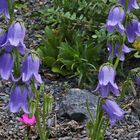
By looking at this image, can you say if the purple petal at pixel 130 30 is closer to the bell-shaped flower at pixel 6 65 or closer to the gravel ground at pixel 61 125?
the bell-shaped flower at pixel 6 65

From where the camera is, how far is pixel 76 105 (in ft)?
11.1

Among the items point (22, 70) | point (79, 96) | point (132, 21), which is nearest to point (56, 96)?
point (79, 96)

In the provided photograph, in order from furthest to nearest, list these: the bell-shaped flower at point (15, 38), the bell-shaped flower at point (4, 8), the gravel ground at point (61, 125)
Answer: the gravel ground at point (61, 125) < the bell-shaped flower at point (4, 8) < the bell-shaped flower at point (15, 38)

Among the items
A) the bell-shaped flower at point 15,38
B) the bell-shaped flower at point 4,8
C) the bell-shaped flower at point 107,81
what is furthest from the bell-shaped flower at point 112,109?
the bell-shaped flower at point 4,8

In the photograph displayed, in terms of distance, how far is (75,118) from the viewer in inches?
132

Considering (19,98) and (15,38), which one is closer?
(15,38)

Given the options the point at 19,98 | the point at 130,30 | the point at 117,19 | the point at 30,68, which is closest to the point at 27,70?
the point at 30,68

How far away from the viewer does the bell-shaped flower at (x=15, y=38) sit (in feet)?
6.38

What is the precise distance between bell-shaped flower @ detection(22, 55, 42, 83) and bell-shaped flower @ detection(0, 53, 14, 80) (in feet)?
0.18

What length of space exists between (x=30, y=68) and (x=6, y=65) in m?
0.09

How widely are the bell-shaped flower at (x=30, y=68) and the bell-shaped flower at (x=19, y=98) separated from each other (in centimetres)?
7

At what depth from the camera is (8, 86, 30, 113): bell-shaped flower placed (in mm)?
2062

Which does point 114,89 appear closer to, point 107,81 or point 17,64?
point 107,81

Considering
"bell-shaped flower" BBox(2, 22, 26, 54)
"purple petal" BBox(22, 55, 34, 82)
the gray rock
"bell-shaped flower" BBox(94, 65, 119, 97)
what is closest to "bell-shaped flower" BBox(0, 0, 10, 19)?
"bell-shaped flower" BBox(2, 22, 26, 54)
